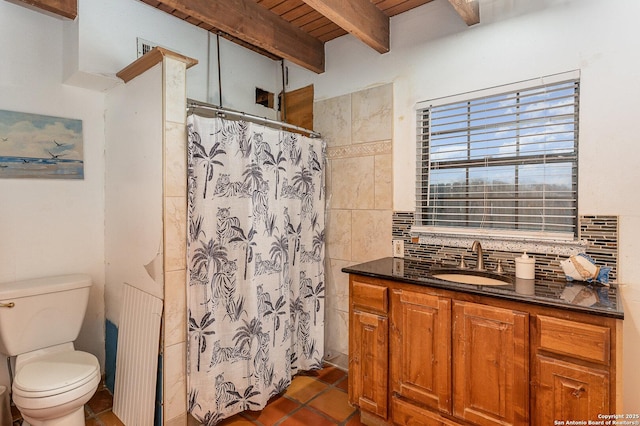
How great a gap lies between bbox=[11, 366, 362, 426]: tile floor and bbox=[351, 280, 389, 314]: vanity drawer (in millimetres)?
755

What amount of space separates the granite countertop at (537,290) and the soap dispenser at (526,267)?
0.05 m

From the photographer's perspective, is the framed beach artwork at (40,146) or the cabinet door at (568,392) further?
the framed beach artwork at (40,146)

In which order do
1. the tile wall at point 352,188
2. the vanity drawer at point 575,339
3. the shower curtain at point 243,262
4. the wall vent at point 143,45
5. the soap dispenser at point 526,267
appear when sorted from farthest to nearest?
the tile wall at point 352,188 → the wall vent at point 143,45 → the shower curtain at point 243,262 → the soap dispenser at point 526,267 → the vanity drawer at point 575,339

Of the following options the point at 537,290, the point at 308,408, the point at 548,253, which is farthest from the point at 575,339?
the point at 308,408

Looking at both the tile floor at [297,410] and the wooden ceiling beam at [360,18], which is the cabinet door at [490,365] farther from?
the wooden ceiling beam at [360,18]

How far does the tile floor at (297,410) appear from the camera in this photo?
6.59ft

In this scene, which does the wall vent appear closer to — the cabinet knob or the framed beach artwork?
the framed beach artwork

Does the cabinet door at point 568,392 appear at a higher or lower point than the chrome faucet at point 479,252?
lower

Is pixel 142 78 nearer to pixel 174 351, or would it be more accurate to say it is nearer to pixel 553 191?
pixel 174 351

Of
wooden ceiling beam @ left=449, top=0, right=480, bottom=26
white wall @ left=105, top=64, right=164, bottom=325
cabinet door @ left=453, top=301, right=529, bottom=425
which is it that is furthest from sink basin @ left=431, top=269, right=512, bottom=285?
white wall @ left=105, top=64, right=164, bottom=325

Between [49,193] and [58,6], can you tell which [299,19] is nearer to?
[58,6]

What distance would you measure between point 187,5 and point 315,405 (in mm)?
2663

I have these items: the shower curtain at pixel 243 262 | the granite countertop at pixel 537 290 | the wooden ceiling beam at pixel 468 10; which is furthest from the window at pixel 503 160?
the shower curtain at pixel 243 262

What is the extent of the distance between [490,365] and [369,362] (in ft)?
2.17
